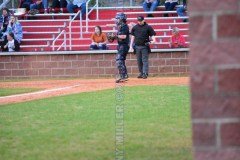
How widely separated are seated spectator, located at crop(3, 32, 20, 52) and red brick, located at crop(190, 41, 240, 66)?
858 inches

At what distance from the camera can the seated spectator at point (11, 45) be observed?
23.6 m

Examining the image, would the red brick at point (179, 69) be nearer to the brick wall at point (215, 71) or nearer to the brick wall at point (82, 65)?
the brick wall at point (82, 65)

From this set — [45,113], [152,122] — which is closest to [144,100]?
[45,113]

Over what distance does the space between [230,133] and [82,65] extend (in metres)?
20.7

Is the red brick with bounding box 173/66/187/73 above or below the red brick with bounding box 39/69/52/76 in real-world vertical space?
above

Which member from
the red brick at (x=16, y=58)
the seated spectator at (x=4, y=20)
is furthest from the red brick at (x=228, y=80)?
the seated spectator at (x=4, y=20)

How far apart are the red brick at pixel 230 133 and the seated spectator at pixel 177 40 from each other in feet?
68.6

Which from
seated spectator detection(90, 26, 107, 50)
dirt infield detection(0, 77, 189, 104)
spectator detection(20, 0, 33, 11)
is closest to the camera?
dirt infield detection(0, 77, 189, 104)

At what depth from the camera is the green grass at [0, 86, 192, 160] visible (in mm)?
Answer: 7867

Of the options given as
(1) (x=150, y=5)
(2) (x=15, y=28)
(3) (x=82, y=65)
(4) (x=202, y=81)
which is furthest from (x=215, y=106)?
(1) (x=150, y=5)

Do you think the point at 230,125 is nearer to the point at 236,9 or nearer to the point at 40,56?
the point at 236,9

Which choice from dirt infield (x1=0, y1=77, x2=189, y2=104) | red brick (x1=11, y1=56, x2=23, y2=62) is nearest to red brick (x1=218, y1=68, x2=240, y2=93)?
dirt infield (x1=0, y1=77, x2=189, y2=104)

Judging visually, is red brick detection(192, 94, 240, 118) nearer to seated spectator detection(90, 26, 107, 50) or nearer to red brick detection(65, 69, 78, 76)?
red brick detection(65, 69, 78, 76)

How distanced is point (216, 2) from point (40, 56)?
68.3 ft
